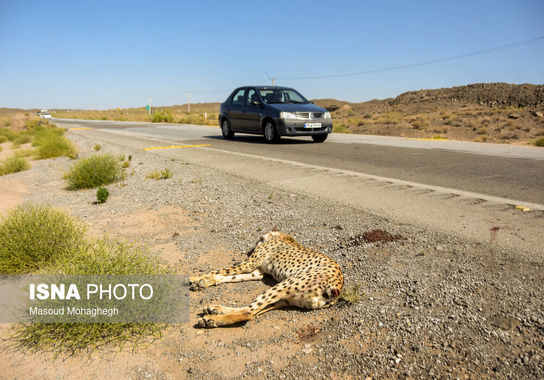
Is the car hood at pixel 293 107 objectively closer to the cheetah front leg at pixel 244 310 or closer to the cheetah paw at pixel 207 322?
the cheetah front leg at pixel 244 310

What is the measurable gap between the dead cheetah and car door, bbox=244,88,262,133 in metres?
11.0

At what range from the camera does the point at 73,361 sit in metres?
2.75

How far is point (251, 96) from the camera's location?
1542 cm

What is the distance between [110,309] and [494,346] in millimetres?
2626

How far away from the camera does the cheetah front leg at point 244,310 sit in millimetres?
3033

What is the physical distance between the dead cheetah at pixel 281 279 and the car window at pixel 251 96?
11455 mm

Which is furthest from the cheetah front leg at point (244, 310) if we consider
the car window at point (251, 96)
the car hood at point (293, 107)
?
the car window at point (251, 96)

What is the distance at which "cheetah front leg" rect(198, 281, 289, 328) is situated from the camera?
119 inches

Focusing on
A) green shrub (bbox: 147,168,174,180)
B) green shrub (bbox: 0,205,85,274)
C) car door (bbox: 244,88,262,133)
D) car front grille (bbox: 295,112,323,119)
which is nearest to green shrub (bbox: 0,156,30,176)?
green shrub (bbox: 147,168,174,180)

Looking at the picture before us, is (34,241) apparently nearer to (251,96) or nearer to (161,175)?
(161,175)

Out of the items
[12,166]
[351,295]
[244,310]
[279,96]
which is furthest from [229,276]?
[12,166]

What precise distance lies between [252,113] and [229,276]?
11.7 metres

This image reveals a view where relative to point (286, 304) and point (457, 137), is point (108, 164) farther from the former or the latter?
point (457, 137)

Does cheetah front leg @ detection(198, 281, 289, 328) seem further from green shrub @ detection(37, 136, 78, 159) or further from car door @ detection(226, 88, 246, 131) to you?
green shrub @ detection(37, 136, 78, 159)
